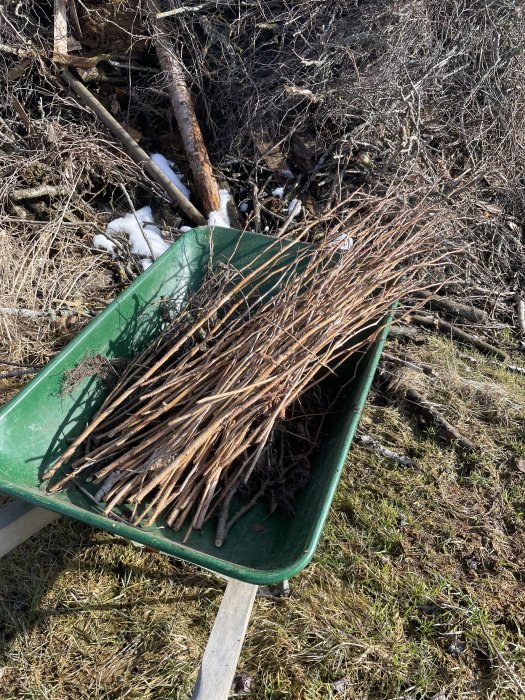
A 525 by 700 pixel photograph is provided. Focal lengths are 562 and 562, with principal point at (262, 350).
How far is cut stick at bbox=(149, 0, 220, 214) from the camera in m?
4.07

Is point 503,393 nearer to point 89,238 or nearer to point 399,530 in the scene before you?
point 399,530

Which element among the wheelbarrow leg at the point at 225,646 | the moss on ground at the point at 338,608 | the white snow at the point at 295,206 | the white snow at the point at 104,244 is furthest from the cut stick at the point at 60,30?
the wheelbarrow leg at the point at 225,646

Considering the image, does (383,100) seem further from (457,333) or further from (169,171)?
(457,333)

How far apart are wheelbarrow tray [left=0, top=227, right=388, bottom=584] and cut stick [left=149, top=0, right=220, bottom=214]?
152cm

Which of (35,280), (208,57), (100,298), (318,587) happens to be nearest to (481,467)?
(318,587)

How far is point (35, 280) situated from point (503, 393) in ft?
9.57

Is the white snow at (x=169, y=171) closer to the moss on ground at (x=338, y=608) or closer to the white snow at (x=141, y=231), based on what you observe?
the white snow at (x=141, y=231)

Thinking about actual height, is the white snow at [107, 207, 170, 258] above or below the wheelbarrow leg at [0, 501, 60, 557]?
below

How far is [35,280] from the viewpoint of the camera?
3484mm

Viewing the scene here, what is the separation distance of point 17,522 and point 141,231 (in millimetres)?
2319

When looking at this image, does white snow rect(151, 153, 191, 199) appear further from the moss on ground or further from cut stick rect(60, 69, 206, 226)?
the moss on ground

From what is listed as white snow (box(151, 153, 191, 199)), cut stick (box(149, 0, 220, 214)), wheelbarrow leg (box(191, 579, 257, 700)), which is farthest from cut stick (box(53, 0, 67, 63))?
wheelbarrow leg (box(191, 579, 257, 700))

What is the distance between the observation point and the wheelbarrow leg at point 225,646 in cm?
158

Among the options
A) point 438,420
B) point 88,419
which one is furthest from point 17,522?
point 438,420
